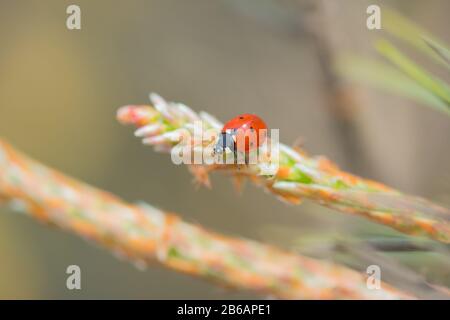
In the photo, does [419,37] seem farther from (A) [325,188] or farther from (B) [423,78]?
(A) [325,188]

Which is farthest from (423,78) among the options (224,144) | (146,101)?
(146,101)

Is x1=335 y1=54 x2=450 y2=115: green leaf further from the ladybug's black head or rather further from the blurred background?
the blurred background

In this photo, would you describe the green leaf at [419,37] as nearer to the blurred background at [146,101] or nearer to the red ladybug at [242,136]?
the red ladybug at [242,136]

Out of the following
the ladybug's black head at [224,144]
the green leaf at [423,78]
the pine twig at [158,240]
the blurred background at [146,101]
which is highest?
the blurred background at [146,101]

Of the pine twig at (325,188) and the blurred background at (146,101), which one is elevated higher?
the blurred background at (146,101)

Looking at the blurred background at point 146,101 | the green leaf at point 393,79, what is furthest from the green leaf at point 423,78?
the blurred background at point 146,101

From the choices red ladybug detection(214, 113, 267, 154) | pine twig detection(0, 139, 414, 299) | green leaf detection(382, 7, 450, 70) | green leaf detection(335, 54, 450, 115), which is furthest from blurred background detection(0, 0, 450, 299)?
pine twig detection(0, 139, 414, 299)
